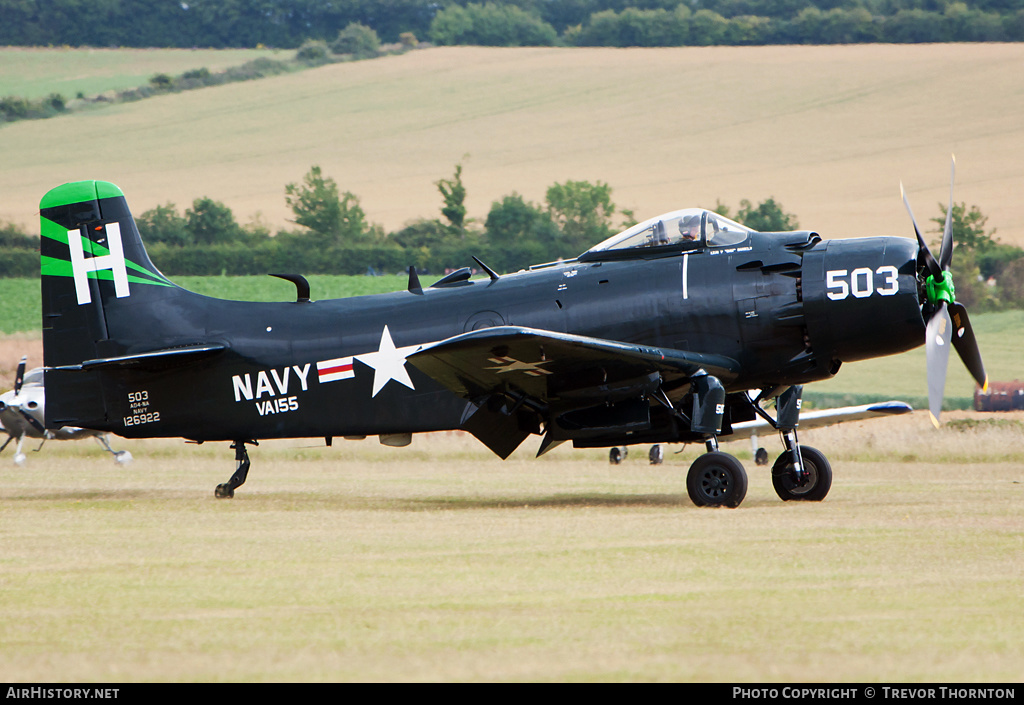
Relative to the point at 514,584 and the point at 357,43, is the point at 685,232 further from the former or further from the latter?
the point at 357,43

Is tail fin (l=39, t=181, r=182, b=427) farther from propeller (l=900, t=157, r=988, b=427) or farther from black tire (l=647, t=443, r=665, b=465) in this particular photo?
black tire (l=647, t=443, r=665, b=465)

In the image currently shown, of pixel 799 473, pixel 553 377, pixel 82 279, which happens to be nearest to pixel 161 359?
pixel 82 279

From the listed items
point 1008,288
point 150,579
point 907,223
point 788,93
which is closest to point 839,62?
point 788,93

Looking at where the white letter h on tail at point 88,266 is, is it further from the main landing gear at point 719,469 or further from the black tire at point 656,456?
the black tire at point 656,456

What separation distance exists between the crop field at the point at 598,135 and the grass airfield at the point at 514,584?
131 ft

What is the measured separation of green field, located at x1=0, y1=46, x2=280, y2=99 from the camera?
238 feet

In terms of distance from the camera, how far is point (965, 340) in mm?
12742

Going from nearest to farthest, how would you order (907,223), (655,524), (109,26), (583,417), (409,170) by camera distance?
(655,524) → (583,417) → (907,223) → (409,170) → (109,26)

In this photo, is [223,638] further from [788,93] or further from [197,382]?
[788,93]

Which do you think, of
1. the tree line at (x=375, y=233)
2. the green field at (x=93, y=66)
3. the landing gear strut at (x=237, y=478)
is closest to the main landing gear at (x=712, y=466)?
the landing gear strut at (x=237, y=478)

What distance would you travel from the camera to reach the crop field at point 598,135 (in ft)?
183

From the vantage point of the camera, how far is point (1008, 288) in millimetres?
43062

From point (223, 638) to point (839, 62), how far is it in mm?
70259

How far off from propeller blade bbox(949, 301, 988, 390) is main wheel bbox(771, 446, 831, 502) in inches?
74.1
